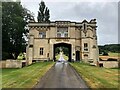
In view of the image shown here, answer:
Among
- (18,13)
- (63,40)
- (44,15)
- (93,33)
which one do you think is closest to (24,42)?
(18,13)

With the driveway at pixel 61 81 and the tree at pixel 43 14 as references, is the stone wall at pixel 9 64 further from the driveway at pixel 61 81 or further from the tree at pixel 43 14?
the tree at pixel 43 14

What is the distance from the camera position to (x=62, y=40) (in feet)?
173

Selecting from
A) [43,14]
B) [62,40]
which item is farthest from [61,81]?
[43,14]

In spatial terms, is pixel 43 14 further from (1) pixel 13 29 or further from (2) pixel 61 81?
(2) pixel 61 81

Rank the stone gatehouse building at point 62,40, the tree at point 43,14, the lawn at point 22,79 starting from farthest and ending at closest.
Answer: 1. the tree at point 43,14
2. the stone gatehouse building at point 62,40
3. the lawn at point 22,79

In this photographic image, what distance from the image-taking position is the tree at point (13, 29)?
55.5 m

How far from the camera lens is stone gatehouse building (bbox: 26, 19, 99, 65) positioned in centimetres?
5294

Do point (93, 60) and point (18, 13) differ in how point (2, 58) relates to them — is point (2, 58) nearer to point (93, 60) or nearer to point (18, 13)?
point (18, 13)

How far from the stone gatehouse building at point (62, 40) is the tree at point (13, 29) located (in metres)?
4.21

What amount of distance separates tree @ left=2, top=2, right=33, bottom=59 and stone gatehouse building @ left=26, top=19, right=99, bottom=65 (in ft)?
13.8

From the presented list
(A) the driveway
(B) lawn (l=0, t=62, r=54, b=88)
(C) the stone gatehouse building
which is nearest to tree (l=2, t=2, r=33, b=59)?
(C) the stone gatehouse building

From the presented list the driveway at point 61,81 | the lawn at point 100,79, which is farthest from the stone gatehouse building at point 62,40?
the driveway at point 61,81

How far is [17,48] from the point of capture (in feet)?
189

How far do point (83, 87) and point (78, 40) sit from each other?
122 feet
